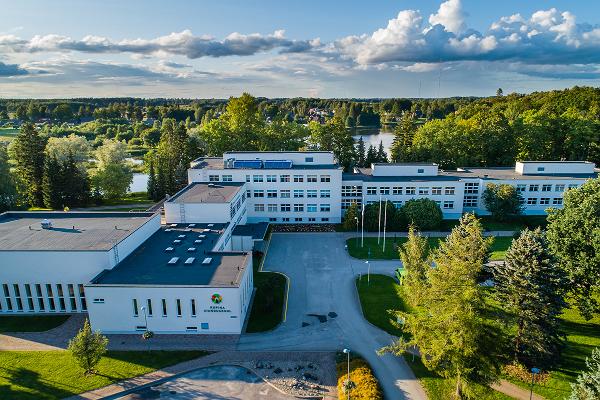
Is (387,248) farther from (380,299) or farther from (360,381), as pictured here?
(360,381)

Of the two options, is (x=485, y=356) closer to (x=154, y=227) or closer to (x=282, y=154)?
(x=154, y=227)

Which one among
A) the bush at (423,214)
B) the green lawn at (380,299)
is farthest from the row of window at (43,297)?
the bush at (423,214)

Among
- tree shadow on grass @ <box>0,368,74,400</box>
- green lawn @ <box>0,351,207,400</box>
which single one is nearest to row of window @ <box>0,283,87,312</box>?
green lawn @ <box>0,351,207,400</box>

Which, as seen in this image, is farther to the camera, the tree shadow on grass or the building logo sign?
the building logo sign

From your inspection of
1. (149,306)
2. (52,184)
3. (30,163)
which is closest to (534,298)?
(149,306)

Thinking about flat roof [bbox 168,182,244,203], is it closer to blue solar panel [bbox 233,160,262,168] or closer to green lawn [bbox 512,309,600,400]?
blue solar panel [bbox 233,160,262,168]
